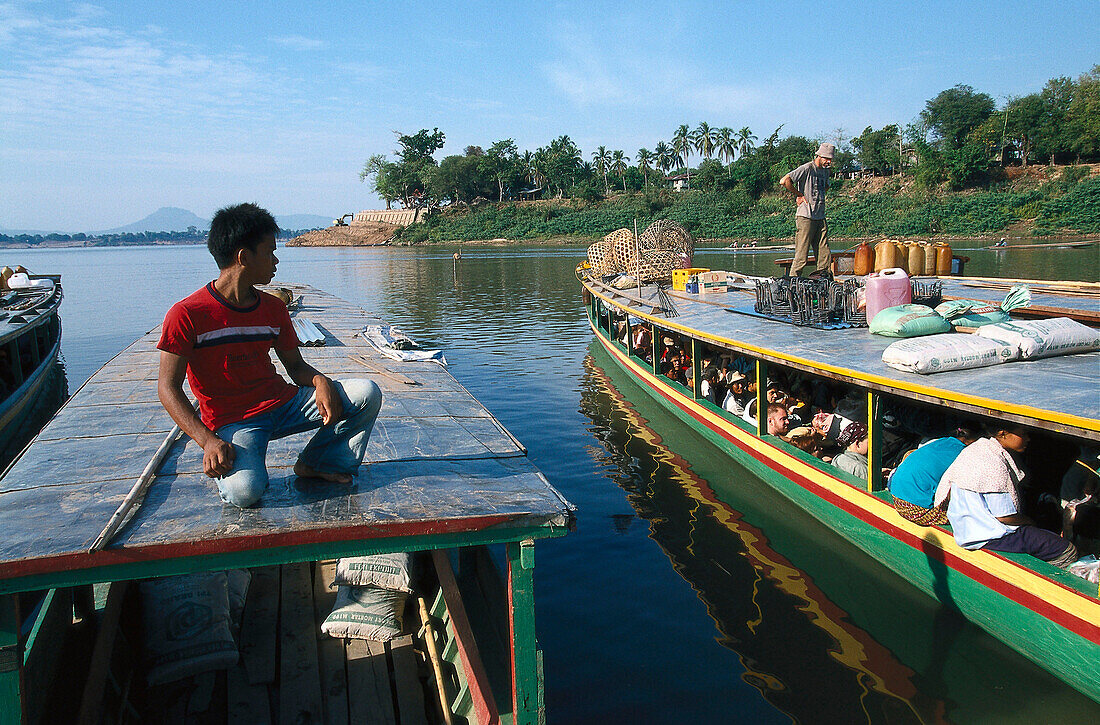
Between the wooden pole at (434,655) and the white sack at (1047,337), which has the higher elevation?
the white sack at (1047,337)

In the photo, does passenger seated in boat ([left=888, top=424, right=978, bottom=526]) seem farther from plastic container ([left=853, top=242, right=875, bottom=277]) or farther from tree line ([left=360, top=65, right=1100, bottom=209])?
tree line ([left=360, top=65, right=1100, bottom=209])

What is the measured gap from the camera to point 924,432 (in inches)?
256

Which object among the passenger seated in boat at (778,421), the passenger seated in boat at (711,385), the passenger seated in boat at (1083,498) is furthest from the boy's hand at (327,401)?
the passenger seated in boat at (711,385)

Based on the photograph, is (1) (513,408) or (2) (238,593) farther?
(1) (513,408)

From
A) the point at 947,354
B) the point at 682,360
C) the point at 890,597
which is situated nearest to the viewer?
the point at 947,354

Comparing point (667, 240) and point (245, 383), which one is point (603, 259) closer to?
point (667, 240)

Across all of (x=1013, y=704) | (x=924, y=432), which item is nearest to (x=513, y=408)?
(x=924, y=432)

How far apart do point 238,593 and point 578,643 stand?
239cm

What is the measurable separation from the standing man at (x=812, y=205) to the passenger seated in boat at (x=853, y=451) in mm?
2919

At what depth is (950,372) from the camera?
5238 millimetres

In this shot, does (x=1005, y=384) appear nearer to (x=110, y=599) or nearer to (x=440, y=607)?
(x=440, y=607)

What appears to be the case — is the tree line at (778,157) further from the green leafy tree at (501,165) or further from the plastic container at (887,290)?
the plastic container at (887,290)

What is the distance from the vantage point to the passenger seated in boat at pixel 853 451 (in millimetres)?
6176

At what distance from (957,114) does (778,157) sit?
15.2m
